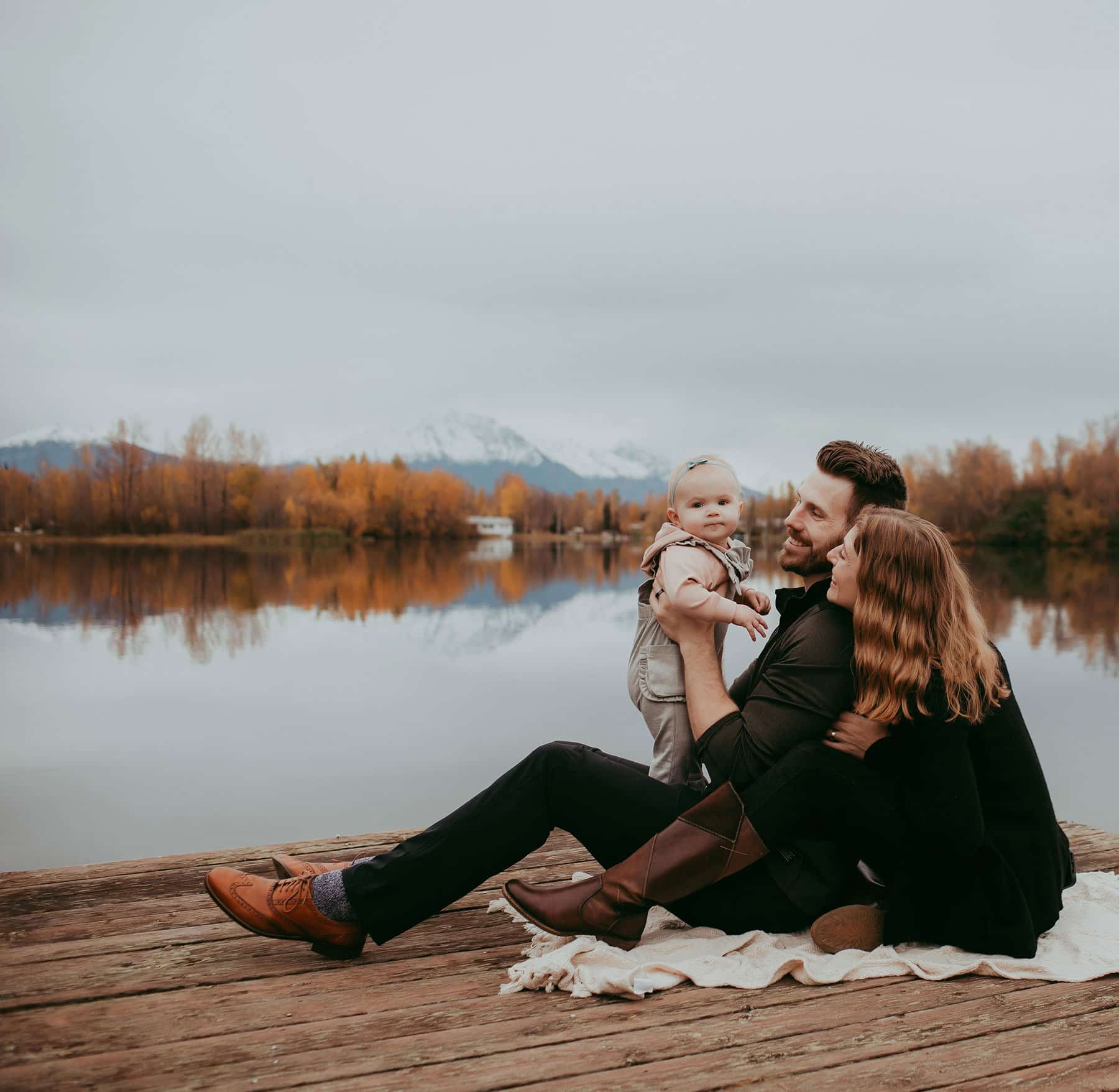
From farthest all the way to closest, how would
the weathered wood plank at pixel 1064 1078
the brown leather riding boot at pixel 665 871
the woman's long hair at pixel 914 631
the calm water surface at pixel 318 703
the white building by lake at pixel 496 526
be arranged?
the white building by lake at pixel 496 526, the calm water surface at pixel 318 703, the brown leather riding boot at pixel 665 871, the woman's long hair at pixel 914 631, the weathered wood plank at pixel 1064 1078

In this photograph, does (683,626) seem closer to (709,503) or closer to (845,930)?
(709,503)

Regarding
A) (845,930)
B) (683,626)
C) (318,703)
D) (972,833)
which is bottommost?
(318,703)

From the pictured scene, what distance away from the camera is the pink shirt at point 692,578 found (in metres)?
2.63

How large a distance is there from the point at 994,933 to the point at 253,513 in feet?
244

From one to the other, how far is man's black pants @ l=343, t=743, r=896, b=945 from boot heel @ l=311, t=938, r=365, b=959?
0.13 meters

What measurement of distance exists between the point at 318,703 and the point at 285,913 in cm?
942

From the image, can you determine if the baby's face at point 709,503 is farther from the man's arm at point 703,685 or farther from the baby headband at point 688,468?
the man's arm at point 703,685

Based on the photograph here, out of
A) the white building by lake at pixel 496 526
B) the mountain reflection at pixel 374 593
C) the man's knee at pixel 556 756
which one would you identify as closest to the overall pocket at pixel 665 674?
the man's knee at pixel 556 756

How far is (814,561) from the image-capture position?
2951 mm

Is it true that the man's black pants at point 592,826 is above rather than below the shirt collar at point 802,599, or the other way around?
below

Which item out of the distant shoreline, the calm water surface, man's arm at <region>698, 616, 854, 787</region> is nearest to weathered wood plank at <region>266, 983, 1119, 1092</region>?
man's arm at <region>698, 616, 854, 787</region>

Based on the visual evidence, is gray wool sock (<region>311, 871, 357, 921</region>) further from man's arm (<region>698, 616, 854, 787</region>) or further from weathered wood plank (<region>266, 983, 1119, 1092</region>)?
man's arm (<region>698, 616, 854, 787</region>)

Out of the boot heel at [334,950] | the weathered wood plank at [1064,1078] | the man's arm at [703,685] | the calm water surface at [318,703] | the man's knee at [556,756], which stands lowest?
the calm water surface at [318,703]

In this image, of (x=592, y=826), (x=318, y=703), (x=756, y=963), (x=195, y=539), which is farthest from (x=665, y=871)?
(x=195, y=539)
